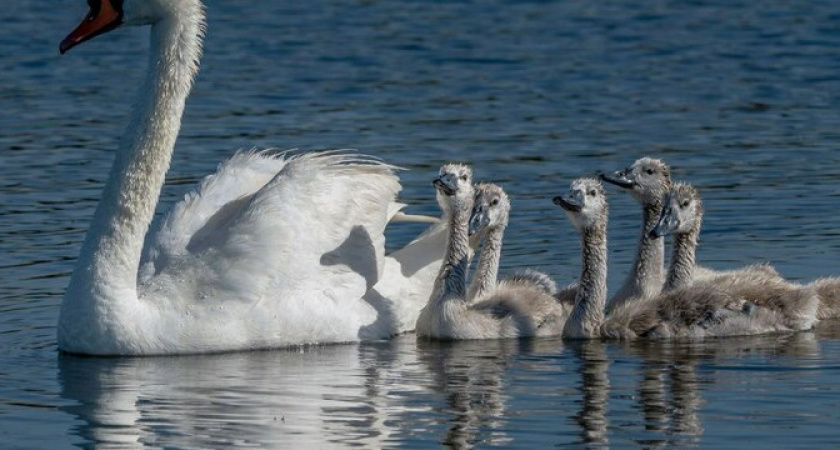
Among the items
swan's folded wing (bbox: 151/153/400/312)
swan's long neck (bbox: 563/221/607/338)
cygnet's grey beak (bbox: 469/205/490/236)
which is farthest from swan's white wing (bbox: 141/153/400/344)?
swan's long neck (bbox: 563/221/607/338)

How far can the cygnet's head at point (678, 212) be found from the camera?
14336mm

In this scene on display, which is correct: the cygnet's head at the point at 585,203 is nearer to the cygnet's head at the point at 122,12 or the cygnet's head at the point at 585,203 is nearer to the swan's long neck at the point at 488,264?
the swan's long neck at the point at 488,264

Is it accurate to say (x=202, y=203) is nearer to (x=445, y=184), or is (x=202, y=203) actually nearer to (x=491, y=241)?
(x=445, y=184)

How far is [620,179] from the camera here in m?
14.8

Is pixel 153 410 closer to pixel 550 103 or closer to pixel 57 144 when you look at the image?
pixel 57 144

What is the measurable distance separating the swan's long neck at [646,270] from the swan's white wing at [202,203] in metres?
2.73

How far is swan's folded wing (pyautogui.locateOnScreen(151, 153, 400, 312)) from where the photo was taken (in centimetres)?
1373

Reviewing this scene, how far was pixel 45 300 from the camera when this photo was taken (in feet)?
50.1

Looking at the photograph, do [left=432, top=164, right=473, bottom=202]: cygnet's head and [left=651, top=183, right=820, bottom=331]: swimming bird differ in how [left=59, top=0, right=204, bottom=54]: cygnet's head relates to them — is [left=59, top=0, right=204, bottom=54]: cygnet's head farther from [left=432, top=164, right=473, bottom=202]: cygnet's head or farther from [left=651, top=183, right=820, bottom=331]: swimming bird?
[left=651, top=183, right=820, bottom=331]: swimming bird

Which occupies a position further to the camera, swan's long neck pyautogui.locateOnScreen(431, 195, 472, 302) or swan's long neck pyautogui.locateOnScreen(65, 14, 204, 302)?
swan's long neck pyautogui.locateOnScreen(431, 195, 472, 302)

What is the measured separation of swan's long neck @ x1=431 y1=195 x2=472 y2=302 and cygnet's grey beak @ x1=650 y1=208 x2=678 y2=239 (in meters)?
1.35

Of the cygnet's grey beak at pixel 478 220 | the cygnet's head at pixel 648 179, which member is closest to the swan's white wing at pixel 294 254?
the cygnet's grey beak at pixel 478 220

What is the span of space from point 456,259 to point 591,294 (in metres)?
1.01

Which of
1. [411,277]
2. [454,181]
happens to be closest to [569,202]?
[454,181]
